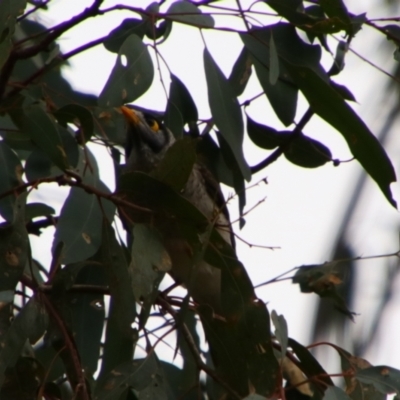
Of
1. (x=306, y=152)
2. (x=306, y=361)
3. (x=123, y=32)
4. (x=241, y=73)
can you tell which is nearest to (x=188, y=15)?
(x=123, y=32)

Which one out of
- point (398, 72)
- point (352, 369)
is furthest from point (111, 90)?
point (398, 72)

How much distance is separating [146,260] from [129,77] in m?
0.53

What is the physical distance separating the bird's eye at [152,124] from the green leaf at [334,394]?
1.92m

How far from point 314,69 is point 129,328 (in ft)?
3.09

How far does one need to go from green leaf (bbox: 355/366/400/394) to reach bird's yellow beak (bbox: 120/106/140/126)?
1634mm

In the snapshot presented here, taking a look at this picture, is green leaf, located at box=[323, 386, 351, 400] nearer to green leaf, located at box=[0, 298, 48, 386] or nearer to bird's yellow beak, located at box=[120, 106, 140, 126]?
green leaf, located at box=[0, 298, 48, 386]

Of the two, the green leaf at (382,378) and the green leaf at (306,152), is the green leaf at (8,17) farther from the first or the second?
the green leaf at (382,378)

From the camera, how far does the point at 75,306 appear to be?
2.65 metres

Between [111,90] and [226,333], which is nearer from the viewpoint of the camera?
[111,90]

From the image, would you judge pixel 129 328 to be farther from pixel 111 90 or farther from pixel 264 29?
pixel 264 29

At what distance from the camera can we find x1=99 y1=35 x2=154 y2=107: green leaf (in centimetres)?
232

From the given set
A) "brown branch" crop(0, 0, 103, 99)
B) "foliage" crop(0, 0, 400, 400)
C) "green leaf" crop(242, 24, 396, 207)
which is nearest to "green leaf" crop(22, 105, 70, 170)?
"foliage" crop(0, 0, 400, 400)

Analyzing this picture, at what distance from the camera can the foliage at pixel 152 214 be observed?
2.16 meters

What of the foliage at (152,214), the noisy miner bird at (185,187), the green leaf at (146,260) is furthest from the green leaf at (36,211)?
the green leaf at (146,260)
